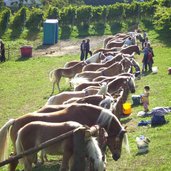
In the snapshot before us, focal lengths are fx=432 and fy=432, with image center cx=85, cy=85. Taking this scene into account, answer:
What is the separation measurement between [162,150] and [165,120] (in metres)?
2.74

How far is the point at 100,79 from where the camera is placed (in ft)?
61.1

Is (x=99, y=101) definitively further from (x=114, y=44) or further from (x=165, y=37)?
(x=165, y=37)

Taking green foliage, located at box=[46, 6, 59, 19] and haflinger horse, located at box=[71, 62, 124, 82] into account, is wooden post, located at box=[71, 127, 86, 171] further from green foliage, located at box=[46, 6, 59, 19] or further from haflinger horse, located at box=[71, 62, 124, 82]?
green foliage, located at box=[46, 6, 59, 19]

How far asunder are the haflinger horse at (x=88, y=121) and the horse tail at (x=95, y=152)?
164 centimetres

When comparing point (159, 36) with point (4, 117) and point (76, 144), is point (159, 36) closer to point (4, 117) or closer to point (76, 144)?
point (4, 117)

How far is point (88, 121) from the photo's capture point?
10.0 m

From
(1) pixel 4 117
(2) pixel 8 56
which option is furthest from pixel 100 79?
(2) pixel 8 56

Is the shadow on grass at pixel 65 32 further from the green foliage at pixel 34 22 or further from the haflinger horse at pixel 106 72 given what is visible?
the haflinger horse at pixel 106 72

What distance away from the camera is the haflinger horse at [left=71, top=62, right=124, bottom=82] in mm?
19734

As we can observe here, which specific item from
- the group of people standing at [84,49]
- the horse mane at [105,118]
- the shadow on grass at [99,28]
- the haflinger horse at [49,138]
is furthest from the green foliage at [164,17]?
the haflinger horse at [49,138]

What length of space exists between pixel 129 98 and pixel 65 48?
18.1 metres

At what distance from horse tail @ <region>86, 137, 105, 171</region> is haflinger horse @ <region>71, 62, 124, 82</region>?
11428 mm

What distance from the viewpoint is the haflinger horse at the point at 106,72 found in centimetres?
1973

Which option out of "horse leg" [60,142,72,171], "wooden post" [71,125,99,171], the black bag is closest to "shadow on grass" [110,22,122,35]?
the black bag
